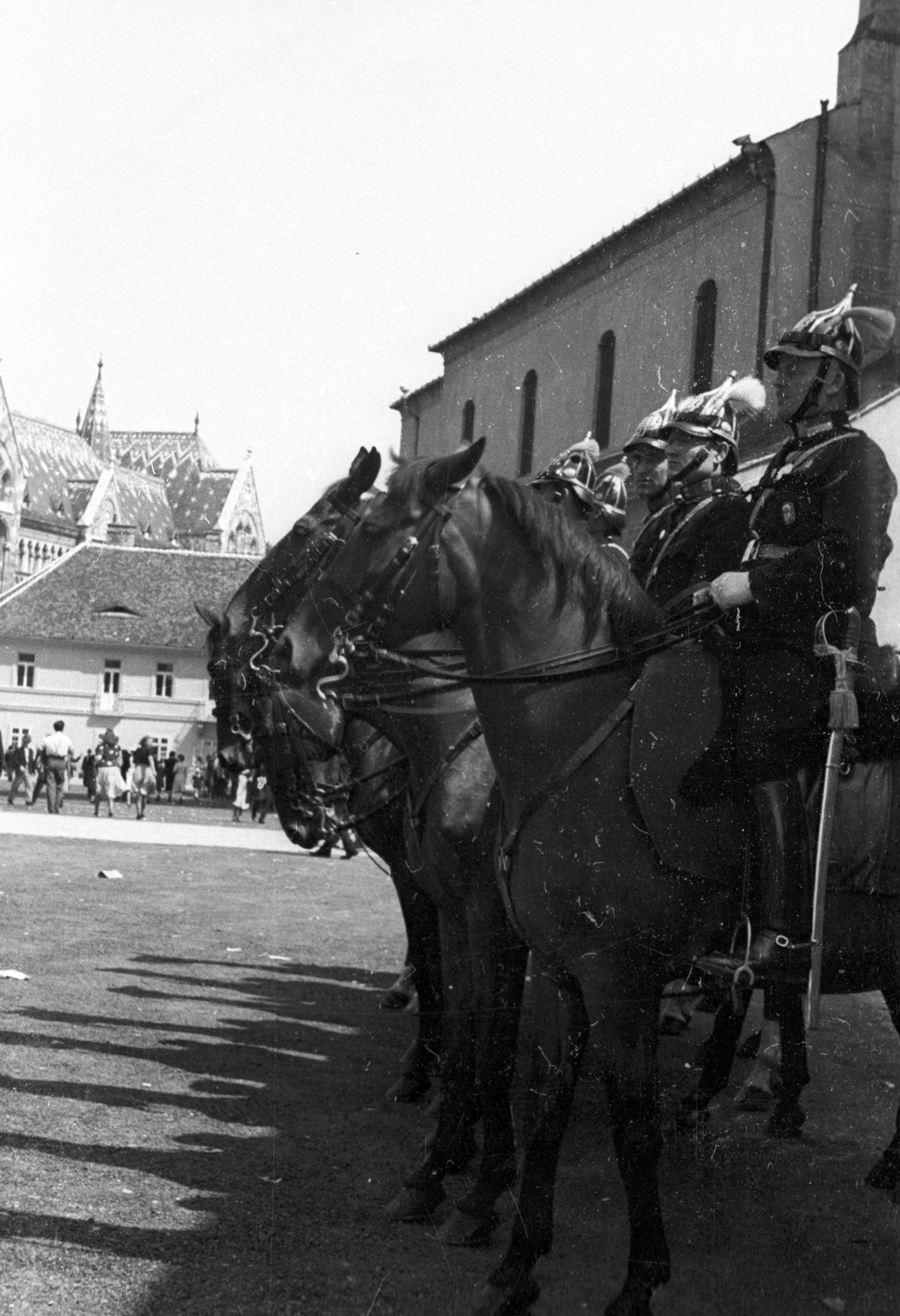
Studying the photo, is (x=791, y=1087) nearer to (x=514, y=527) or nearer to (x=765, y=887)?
(x=765, y=887)

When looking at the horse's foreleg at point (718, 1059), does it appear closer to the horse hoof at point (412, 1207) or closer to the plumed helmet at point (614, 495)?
the horse hoof at point (412, 1207)

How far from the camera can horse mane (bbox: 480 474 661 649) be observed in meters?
4.36

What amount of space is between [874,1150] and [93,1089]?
3674 millimetres

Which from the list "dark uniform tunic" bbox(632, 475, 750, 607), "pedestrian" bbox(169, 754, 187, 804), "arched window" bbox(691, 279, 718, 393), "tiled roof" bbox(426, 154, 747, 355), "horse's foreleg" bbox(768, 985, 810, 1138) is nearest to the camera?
"dark uniform tunic" bbox(632, 475, 750, 607)

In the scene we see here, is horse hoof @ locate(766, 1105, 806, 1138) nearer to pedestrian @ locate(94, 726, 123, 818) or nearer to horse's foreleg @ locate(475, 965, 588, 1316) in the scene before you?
horse's foreleg @ locate(475, 965, 588, 1316)

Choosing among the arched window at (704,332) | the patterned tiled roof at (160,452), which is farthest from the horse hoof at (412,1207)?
the patterned tiled roof at (160,452)

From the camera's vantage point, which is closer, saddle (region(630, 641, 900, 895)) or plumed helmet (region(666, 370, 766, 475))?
saddle (region(630, 641, 900, 895))

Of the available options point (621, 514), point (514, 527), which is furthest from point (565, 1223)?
point (621, 514)

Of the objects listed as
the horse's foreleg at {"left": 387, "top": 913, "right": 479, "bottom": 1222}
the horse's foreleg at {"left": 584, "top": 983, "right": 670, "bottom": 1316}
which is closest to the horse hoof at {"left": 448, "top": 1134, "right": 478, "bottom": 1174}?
the horse's foreleg at {"left": 387, "top": 913, "right": 479, "bottom": 1222}

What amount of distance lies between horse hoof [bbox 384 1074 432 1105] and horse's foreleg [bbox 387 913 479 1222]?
167 centimetres

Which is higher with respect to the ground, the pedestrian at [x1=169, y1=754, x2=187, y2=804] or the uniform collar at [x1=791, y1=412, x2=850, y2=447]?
the uniform collar at [x1=791, y1=412, x2=850, y2=447]

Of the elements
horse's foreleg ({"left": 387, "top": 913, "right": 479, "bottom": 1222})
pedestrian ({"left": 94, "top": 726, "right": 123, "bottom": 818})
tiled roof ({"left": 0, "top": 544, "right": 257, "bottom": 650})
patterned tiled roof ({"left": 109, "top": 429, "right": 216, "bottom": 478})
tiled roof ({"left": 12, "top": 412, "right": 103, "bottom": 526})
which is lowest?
pedestrian ({"left": 94, "top": 726, "right": 123, "bottom": 818})

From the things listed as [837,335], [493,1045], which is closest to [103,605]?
[493,1045]

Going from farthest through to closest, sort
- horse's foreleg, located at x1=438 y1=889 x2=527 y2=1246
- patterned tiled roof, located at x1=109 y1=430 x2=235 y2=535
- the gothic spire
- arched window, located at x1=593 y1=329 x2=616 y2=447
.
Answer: patterned tiled roof, located at x1=109 y1=430 x2=235 y2=535
arched window, located at x1=593 y1=329 x2=616 y2=447
the gothic spire
horse's foreleg, located at x1=438 y1=889 x2=527 y2=1246
